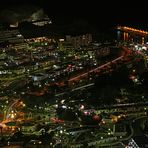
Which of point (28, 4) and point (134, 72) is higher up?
point (28, 4)

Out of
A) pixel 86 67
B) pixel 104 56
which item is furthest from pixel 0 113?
pixel 104 56

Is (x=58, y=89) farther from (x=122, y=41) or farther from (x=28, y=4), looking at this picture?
(x=28, y=4)

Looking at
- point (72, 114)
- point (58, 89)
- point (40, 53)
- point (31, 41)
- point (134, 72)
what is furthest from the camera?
point (31, 41)

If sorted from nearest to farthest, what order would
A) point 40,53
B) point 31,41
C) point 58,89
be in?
point 58,89 → point 40,53 → point 31,41

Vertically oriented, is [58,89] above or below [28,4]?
below

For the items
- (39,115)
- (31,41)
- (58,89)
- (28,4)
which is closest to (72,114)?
(39,115)

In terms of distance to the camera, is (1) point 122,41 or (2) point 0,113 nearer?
(2) point 0,113

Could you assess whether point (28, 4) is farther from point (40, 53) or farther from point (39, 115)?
point (39, 115)

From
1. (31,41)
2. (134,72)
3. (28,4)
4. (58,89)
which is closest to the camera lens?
(58,89)

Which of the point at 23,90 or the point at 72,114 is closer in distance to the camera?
the point at 72,114
